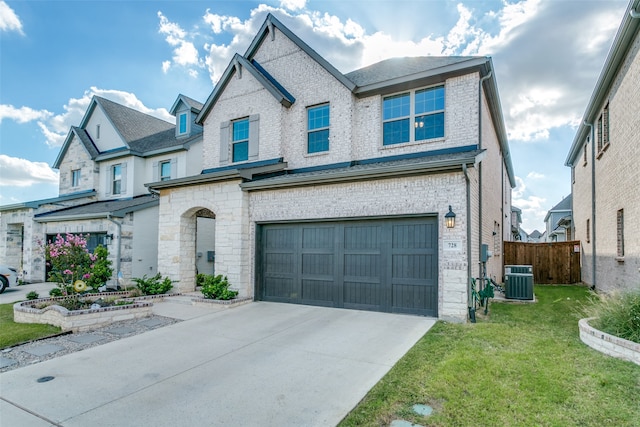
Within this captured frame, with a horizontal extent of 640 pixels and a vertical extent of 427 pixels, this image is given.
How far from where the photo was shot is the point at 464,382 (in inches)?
161

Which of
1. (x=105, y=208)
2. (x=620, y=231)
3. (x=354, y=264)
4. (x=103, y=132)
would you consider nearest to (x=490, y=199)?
(x=620, y=231)

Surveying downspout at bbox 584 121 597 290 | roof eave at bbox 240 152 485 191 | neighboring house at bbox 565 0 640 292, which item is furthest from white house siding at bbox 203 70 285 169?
downspout at bbox 584 121 597 290

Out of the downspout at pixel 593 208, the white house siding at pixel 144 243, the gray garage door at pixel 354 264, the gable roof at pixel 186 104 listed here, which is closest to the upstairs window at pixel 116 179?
the gable roof at pixel 186 104

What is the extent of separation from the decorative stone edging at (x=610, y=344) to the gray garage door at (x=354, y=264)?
264cm

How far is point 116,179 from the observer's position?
17.5 metres

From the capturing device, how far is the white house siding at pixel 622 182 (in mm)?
8148

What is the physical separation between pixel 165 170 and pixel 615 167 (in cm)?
1731

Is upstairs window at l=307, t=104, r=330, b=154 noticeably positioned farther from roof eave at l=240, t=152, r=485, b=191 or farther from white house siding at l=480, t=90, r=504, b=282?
white house siding at l=480, t=90, r=504, b=282

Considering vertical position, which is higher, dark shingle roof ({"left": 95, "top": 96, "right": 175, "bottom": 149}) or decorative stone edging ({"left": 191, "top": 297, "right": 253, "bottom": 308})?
dark shingle roof ({"left": 95, "top": 96, "right": 175, "bottom": 149})

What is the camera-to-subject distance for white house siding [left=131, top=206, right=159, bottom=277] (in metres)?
13.4

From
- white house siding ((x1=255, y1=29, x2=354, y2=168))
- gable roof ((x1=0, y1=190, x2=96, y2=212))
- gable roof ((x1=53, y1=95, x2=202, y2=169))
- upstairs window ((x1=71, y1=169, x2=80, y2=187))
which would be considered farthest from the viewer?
upstairs window ((x1=71, y1=169, x2=80, y2=187))

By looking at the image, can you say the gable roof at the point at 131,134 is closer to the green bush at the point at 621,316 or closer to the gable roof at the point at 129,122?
the gable roof at the point at 129,122

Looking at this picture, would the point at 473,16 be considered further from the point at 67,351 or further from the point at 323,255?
the point at 67,351

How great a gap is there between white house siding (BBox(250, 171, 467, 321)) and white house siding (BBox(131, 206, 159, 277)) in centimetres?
619
